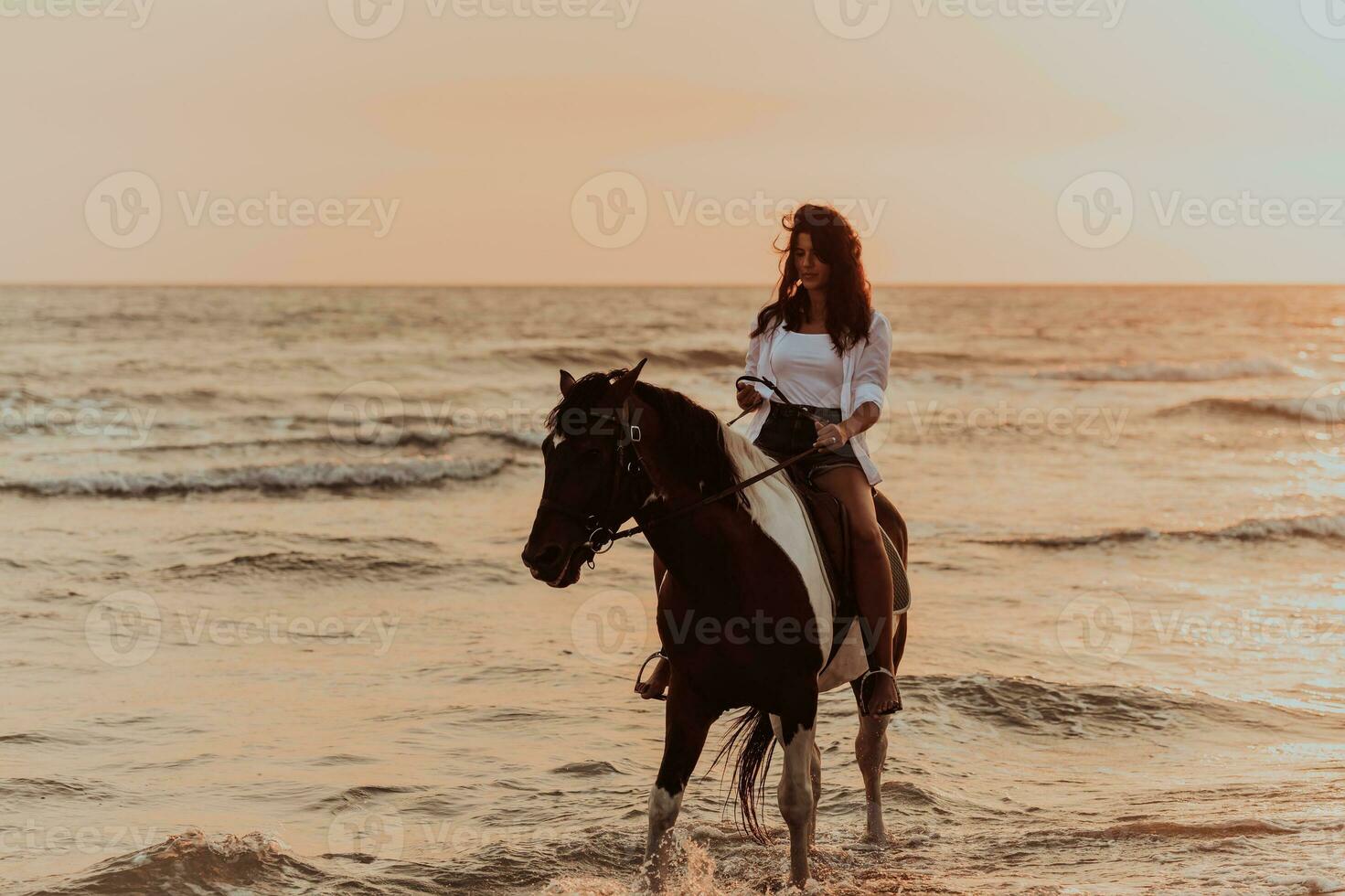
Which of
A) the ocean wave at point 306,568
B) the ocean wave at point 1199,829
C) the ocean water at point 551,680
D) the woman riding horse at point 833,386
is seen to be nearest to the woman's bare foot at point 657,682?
the woman riding horse at point 833,386

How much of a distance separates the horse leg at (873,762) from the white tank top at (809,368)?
66.3 inches

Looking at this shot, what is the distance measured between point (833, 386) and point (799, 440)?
30 cm

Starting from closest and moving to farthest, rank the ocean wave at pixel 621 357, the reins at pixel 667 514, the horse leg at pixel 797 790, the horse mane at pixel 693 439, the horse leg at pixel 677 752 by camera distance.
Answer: the reins at pixel 667 514
the horse mane at pixel 693 439
the horse leg at pixel 677 752
the horse leg at pixel 797 790
the ocean wave at pixel 621 357

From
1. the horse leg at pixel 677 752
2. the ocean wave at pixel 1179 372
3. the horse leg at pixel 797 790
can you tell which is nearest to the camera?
the horse leg at pixel 677 752

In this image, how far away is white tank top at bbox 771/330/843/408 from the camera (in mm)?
5809

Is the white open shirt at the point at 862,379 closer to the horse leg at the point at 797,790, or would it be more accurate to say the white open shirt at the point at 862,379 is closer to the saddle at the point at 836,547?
the saddle at the point at 836,547

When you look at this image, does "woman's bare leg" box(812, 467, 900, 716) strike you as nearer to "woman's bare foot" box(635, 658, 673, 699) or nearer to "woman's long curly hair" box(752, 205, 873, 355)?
"woman's long curly hair" box(752, 205, 873, 355)

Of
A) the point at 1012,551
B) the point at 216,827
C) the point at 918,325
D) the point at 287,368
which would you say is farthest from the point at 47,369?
the point at 918,325

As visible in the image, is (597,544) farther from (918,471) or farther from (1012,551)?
(918,471)

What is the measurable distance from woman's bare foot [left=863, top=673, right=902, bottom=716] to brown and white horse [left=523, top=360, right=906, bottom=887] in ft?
1.84

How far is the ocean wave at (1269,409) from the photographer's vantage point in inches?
1284

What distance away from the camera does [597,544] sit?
4570 mm

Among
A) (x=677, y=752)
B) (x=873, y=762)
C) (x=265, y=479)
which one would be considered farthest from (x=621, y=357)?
(x=677, y=752)

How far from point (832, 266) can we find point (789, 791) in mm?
2224
